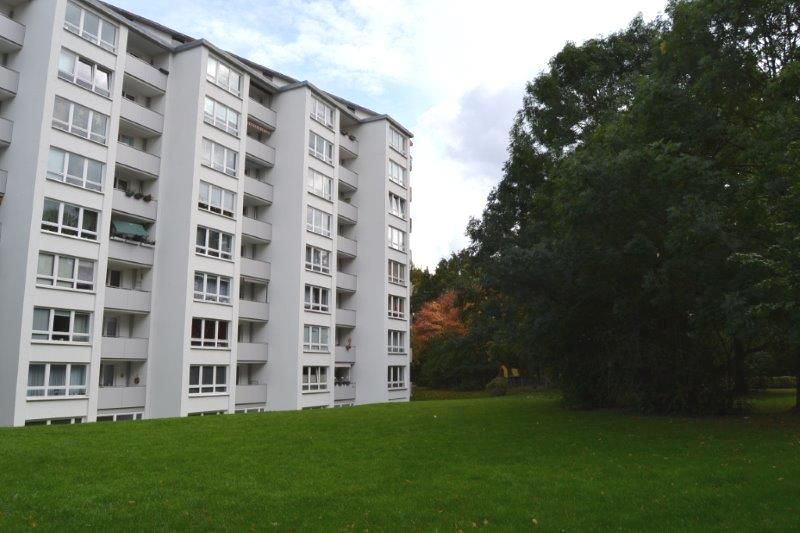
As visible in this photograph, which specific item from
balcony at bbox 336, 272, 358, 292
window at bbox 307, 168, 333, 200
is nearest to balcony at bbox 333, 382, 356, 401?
balcony at bbox 336, 272, 358, 292

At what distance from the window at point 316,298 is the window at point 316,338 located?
1337mm

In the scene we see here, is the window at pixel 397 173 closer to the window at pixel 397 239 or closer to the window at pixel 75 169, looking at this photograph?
the window at pixel 397 239

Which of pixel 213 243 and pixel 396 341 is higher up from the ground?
pixel 213 243

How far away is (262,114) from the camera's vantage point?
45.4 metres

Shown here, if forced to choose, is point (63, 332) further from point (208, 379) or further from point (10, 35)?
point (10, 35)

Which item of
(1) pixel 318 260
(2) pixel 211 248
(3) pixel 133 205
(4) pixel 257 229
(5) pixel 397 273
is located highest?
(4) pixel 257 229

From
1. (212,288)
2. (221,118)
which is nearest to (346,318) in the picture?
(212,288)

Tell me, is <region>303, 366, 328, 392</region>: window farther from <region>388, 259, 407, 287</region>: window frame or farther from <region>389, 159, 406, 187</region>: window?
<region>389, 159, 406, 187</region>: window

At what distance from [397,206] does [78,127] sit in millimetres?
27102

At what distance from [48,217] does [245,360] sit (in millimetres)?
15016

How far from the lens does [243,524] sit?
9266mm

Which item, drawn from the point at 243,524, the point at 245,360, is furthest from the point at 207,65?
the point at 243,524

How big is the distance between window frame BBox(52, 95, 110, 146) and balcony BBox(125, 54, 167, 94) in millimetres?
3873

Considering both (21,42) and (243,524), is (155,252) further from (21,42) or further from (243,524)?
(243,524)
